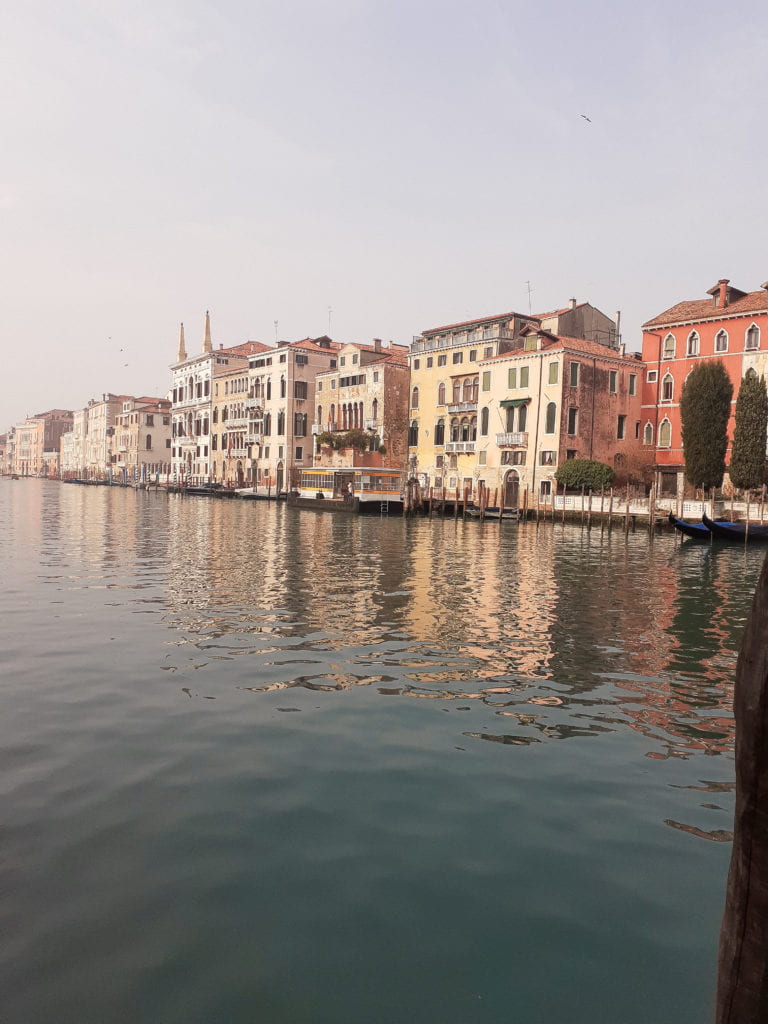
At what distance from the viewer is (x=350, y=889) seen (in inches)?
155

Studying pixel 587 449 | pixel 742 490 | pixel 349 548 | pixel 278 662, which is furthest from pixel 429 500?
pixel 278 662

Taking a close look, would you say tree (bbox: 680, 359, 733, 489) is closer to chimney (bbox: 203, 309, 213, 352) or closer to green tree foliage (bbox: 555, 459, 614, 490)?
green tree foliage (bbox: 555, 459, 614, 490)

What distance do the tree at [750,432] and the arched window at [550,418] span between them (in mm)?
10345

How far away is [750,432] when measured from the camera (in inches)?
1254

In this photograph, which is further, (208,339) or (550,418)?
(208,339)

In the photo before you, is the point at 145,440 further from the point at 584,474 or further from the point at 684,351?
the point at 684,351

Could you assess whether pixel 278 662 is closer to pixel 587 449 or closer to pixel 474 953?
pixel 474 953

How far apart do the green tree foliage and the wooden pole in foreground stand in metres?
36.5

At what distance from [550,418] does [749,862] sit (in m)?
40.7

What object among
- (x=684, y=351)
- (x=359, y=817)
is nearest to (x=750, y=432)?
(x=684, y=351)

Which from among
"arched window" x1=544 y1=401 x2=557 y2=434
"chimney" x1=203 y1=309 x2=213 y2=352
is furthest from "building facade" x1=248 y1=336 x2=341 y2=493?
"arched window" x1=544 y1=401 x2=557 y2=434

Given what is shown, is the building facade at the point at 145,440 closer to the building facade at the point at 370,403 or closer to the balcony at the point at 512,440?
the building facade at the point at 370,403

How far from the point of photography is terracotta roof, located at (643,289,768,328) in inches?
1417

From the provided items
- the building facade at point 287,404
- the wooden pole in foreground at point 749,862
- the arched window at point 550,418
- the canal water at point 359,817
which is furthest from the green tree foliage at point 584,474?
the wooden pole in foreground at point 749,862
